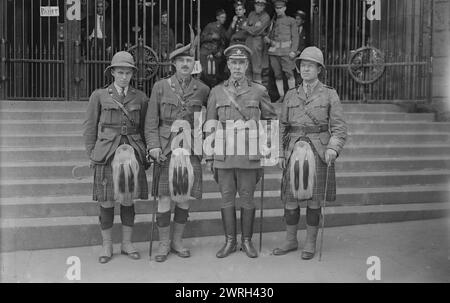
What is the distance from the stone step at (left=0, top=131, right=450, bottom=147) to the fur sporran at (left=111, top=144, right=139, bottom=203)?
207cm

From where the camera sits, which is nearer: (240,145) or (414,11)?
(240,145)

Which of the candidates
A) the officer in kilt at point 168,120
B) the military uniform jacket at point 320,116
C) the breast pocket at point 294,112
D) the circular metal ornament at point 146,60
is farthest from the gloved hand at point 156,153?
the circular metal ornament at point 146,60

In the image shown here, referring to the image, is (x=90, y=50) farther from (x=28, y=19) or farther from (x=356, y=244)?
(x=356, y=244)

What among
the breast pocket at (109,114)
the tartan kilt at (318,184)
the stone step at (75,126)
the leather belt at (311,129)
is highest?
the breast pocket at (109,114)

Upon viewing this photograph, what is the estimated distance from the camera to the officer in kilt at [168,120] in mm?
5297

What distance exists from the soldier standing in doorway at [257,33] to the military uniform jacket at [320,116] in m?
4.52

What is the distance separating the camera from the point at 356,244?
5906 millimetres

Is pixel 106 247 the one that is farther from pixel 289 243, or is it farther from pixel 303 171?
pixel 303 171

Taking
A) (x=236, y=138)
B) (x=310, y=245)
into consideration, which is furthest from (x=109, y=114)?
(x=310, y=245)

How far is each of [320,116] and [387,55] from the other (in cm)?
512

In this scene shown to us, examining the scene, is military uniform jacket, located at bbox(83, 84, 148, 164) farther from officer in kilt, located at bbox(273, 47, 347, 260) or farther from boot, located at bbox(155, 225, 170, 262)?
officer in kilt, located at bbox(273, 47, 347, 260)

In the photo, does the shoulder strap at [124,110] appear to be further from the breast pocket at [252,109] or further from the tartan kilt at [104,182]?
the breast pocket at [252,109]

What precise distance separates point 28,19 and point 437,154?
8.08m
